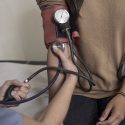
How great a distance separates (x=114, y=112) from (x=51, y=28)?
42cm

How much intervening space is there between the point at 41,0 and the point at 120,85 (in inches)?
19.1

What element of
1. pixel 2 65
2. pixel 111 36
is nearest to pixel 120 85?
pixel 111 36

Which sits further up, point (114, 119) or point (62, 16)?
point (62, 16)

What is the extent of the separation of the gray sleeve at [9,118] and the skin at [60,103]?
3 centimetres

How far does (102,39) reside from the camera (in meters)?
1.23

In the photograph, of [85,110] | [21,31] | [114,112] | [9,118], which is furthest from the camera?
[21,31]

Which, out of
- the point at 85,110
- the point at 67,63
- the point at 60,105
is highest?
the point at 67,63

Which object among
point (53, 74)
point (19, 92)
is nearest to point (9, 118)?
point (19, 92)

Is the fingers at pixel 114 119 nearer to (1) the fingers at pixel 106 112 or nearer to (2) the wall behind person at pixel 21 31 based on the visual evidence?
(1) the fingers at pixel 106 112

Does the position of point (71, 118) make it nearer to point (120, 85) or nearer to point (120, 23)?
point (120, 85)

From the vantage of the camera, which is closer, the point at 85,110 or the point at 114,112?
the point at 114,112

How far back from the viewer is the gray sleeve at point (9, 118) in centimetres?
84

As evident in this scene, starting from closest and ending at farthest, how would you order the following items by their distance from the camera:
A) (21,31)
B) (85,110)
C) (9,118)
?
(9,118)
(85,110)
(21,31)

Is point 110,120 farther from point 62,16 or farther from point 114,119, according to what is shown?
point 62,16
